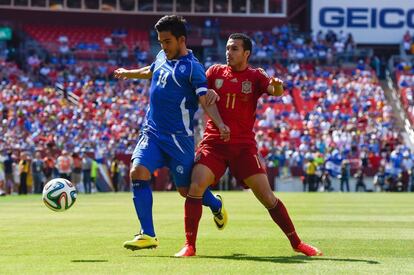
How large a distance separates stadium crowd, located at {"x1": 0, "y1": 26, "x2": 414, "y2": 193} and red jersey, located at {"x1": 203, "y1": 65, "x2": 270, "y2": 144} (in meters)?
26.4

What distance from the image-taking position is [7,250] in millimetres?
12312

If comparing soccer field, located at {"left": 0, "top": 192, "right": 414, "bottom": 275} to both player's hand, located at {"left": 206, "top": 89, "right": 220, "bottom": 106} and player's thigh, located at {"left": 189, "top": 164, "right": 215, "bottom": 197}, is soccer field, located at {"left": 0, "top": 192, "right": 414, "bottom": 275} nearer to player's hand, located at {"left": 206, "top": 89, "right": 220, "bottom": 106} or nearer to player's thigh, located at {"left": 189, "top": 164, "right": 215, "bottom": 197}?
player's thigh, located at {"left": 189, "top": 164, "right": 215, "bottom": 197}

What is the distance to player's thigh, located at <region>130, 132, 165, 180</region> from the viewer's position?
38.2 feet

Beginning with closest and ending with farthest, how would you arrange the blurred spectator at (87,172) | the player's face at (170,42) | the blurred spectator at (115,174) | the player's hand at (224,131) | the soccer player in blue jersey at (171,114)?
the player's hand at (224,131) < the soccer player in blue jersey at (171,114) < the player's face at (170,42) < the blurred spectator at (87,172) < the blurred spectator at (115,174)

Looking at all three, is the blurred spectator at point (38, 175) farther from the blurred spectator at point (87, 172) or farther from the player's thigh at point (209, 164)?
the player's thigh at point (209, 164)

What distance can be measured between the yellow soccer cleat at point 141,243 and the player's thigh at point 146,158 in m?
0.66

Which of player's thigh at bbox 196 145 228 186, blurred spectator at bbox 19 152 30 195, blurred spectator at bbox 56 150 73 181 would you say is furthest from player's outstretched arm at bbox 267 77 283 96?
blurred spectator at bbox 56 150 73 181

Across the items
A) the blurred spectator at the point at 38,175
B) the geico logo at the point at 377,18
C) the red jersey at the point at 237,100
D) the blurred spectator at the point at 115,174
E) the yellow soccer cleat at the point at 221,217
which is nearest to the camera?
the red jersey at the point at 237,100

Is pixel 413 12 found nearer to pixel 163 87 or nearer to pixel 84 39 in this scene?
pixel 84 39

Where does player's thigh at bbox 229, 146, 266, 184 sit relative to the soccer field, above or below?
above

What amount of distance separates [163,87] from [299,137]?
122 feet

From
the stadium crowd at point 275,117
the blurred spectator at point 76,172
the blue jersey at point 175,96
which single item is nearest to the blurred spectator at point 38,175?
the stadium crowd at point 275,117

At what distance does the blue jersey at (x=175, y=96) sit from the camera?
38.8ft

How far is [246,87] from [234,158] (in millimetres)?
806
